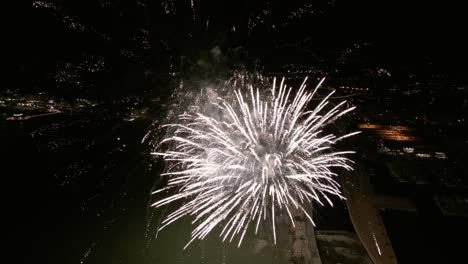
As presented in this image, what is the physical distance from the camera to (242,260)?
553 centimetres

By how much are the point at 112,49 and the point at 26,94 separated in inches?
126

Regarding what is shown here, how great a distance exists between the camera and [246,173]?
6762 millimetres

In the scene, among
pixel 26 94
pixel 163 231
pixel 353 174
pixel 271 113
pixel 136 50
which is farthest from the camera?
pixel 136 50

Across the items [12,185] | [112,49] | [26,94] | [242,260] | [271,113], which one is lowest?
[242,260]

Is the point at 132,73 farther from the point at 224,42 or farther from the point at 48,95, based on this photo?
the point at 224,42

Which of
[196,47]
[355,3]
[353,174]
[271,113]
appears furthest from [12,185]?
[355,3]

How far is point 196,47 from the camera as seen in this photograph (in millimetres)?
11273

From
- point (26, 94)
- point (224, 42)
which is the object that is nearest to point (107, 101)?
point (26, 94)

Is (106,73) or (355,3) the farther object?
(355,3)

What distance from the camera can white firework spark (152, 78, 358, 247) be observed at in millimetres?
6371

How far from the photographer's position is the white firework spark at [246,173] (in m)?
6.37

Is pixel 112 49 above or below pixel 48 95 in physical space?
above

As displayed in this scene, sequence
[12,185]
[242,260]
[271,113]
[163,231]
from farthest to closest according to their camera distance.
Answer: [271,113] < [12,185] < [163,231] < [242,260]

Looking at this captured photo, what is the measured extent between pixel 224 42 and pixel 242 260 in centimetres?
867
